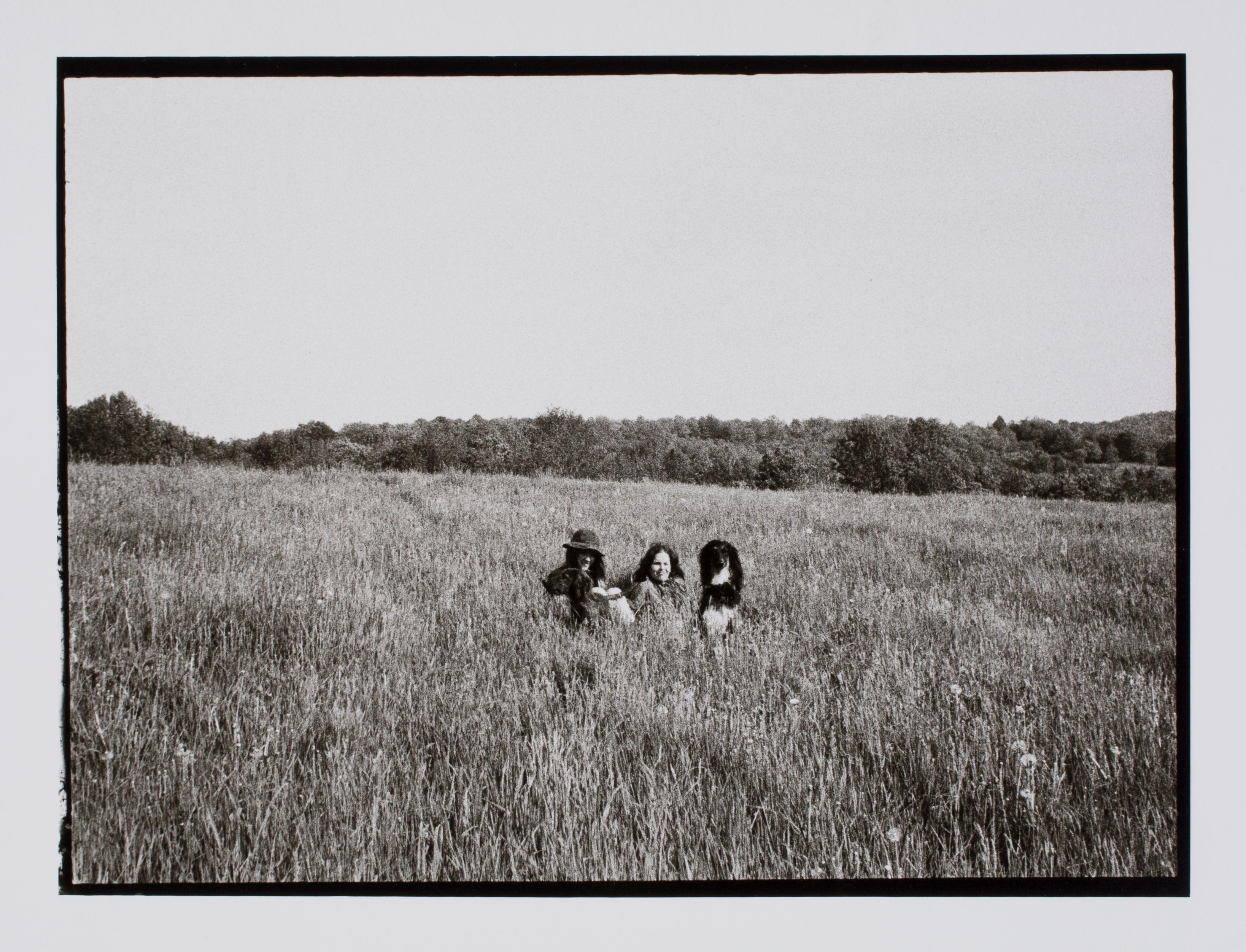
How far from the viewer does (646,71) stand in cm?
226

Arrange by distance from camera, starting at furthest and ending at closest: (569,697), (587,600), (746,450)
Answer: (746,450) < (587,600) < (569,697)

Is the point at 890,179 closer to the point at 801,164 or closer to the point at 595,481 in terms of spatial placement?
the point at 801,164

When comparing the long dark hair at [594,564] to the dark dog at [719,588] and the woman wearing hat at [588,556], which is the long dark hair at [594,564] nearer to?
the woman wearing hat at [588,556]

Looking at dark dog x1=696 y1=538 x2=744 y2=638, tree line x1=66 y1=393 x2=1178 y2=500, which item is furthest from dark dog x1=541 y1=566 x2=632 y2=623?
tree line x1=66 y1=393 x2=1178 y2=500

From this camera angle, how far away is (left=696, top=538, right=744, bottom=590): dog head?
239 cm

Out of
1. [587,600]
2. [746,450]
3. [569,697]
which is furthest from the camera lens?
[746,450]

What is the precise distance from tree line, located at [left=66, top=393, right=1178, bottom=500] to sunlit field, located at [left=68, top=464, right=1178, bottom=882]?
4.1 inches

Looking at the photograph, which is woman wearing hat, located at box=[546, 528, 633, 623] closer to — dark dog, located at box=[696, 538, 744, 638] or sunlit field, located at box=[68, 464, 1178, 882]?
sunlit field, located at box=[68, 464, 1178, 882]

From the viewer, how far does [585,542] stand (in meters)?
2.38

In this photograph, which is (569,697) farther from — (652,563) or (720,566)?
(720,566)

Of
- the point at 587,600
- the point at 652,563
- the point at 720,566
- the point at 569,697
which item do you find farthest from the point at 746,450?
the point at 569,697

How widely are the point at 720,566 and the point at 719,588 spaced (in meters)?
0.08

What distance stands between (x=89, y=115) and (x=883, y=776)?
11.1ft
